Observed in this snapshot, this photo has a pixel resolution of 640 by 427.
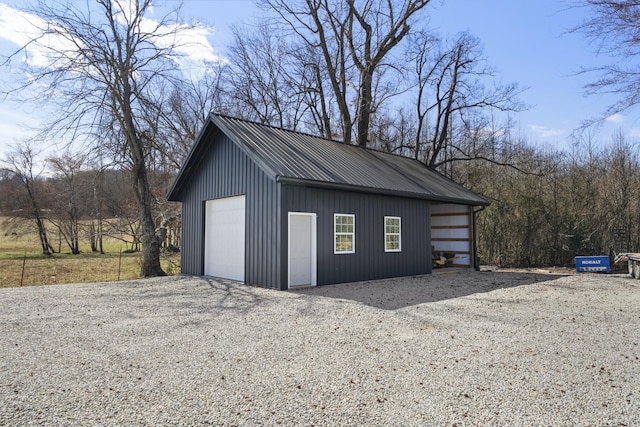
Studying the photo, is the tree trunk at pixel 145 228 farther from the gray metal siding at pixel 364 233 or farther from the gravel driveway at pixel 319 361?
the gray metal siding at pixel 364 233

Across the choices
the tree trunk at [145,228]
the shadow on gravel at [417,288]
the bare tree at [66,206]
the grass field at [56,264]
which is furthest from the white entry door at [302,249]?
the bare tree at [66,206]

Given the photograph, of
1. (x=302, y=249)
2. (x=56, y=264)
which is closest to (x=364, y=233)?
(x=302, y=249)

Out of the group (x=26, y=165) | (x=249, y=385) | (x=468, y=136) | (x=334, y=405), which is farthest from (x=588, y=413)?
(x=26, y=165)

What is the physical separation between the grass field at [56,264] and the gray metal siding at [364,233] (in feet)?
23.6

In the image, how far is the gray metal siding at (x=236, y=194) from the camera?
30.9 feet

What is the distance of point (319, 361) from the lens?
433 cm

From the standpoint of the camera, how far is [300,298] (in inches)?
323

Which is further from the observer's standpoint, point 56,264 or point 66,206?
point 66,206

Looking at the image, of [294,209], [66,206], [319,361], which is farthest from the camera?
[66,206]

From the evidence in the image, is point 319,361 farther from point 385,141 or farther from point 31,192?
point 31,192

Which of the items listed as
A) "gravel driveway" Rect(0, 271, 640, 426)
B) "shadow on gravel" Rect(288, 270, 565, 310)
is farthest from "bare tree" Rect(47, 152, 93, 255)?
"shadow on gravel" Rect(288, 270, 565, 310)

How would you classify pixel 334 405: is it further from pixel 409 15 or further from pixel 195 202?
pixel 409 15

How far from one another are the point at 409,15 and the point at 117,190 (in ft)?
53.8

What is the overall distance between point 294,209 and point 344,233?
1771mm
